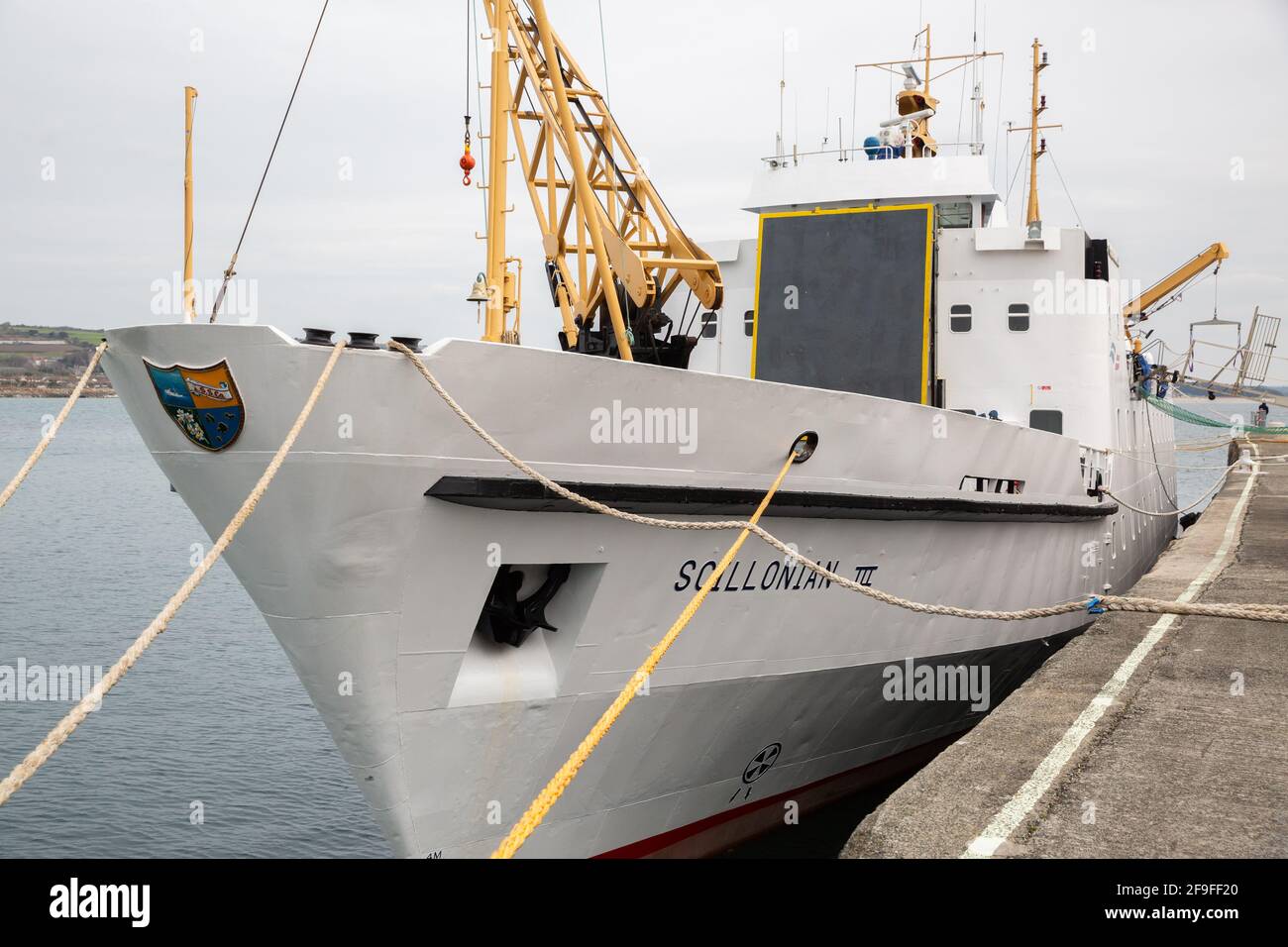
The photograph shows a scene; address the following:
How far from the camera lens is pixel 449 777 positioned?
5.10 meters

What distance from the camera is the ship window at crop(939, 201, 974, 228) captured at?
9805 mm

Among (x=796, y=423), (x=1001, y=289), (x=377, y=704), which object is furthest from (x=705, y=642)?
(x=1001, y=289)

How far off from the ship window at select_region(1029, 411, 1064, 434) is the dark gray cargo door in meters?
1.20

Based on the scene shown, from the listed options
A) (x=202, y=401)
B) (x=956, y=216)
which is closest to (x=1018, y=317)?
(x=956, y=216)

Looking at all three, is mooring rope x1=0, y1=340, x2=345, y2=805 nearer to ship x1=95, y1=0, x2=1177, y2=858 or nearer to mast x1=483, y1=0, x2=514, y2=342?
ship x1=95, y1=0, x2=1177, y2=858

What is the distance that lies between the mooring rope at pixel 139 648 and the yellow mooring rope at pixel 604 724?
1.22m

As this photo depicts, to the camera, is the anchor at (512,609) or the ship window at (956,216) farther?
the ship window at (956,216)

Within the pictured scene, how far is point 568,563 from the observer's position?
525 centimetres

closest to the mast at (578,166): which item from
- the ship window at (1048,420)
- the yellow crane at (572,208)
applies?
the yellow crane at (572,208)

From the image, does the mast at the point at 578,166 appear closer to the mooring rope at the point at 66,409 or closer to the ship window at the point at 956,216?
the mooring rope at the point at 66,409

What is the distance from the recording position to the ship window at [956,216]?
32.2 ft

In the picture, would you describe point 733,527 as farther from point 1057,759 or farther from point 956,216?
point 956,216

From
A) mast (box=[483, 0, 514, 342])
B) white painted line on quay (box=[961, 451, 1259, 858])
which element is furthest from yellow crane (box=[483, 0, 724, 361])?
white painted line on quay (box=[961, 451, 1259, 858])

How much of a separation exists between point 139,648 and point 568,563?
7.51 ft
